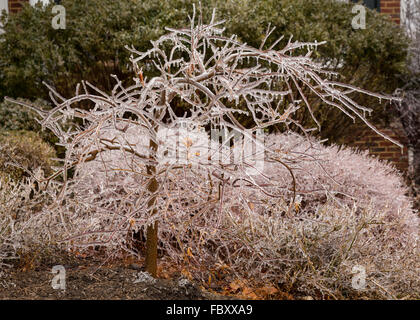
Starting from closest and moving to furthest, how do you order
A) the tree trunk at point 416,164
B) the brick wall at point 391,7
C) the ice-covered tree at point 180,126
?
the ice-covered tree at point 180,126, the tree trunk at point 416,164, the brick wall at point 391,7

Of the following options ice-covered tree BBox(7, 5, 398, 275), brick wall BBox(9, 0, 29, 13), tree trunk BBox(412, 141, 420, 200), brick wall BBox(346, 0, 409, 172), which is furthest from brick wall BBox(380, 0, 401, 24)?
ice-covered tree BBox(7, 5, 398, 275)

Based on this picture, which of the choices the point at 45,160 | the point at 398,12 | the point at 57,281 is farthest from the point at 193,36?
the point at 398,12

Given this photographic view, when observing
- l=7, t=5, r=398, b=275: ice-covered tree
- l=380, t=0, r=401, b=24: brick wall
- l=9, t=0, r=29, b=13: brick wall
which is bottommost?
l=7, t=5, r=398, b=275: ice-covered tree

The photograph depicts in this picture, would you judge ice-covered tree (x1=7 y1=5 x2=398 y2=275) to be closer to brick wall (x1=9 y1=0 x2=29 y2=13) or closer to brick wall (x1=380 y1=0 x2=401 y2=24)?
brick wall (x1=9 y1=0 x2=29 y2=13)

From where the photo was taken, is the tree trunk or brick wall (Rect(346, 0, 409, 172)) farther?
brick wall (Rect(346, 0, 409, 172))

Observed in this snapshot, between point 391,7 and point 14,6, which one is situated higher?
point 391,7

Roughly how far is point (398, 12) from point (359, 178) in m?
5.27

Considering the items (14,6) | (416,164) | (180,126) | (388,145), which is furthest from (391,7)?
(180,126)

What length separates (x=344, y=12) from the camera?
6797 millimetres

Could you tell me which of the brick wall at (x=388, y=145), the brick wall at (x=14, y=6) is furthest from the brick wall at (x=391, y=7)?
the brick wall at (x=14, y=6)

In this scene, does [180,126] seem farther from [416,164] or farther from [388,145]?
[388,145]

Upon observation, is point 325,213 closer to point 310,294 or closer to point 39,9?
point 310,294

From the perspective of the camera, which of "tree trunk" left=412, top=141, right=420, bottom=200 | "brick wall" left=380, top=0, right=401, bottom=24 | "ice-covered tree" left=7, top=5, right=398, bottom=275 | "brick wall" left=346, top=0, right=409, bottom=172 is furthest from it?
"brick wall" left=380, top=0, right=401, bottom=24

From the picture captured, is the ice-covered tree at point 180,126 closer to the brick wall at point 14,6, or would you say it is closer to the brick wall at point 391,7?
the brick wall at point 14,6
